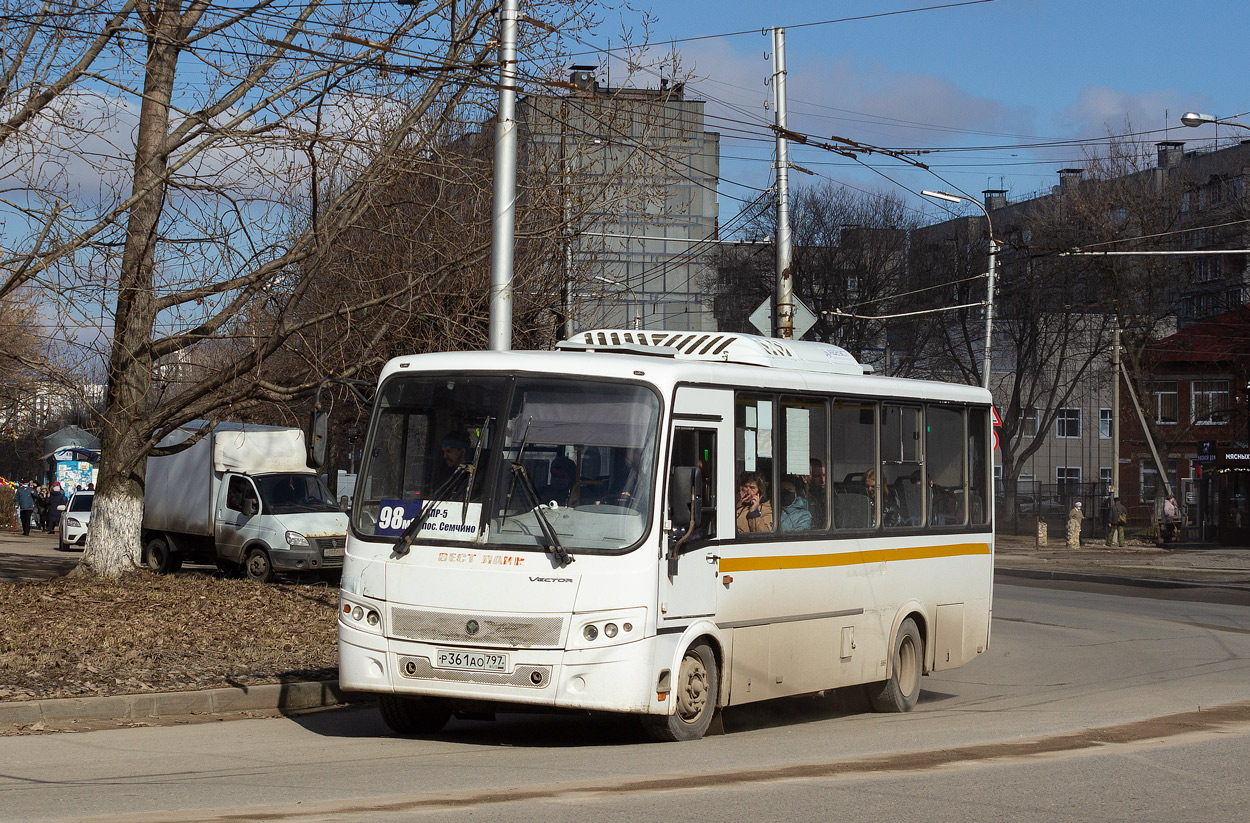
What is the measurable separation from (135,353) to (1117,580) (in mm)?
22918

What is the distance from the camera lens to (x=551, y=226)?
1709 centimetres

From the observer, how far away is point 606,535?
9.05m

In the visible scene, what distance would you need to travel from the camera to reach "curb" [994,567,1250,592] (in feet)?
100

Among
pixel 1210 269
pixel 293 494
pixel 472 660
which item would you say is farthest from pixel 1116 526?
pixel 472 660

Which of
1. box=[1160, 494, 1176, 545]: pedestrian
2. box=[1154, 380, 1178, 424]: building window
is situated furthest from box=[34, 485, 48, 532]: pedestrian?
box=[1154, 380, 1178, 424]: building window

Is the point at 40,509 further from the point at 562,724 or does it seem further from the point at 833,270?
the point at 562,724

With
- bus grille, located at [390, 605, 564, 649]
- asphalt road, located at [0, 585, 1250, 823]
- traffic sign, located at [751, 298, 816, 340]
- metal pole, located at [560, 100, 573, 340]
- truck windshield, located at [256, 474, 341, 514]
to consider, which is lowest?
asphalt road, located at [0, 585, 1250, 823]

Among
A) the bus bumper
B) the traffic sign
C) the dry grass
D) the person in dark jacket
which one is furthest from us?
the person in dark jacket

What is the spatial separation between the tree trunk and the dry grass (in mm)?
543

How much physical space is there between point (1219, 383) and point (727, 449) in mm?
58626

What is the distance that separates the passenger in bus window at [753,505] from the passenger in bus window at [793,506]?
0.59ft

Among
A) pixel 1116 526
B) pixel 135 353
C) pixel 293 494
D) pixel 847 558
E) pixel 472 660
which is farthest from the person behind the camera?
pixel 1116 526

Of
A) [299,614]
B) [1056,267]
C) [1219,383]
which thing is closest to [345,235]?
[299,614]

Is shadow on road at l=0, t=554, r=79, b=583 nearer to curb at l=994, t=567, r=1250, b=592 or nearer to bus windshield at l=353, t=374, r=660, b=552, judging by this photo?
bus windshield at l=353, t=374, r=660, b=552
